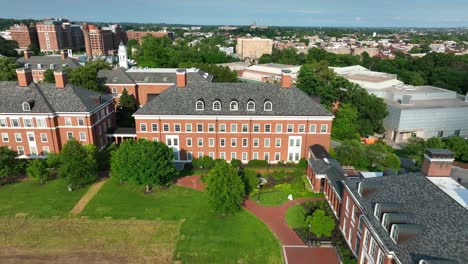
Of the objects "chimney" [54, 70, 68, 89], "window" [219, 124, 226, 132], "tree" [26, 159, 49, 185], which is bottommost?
"tree" [26, 159, 49, 185]

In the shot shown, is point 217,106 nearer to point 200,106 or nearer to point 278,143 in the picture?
point 200,106

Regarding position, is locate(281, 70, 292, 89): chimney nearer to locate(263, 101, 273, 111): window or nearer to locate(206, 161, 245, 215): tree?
locate(263, 101, 273, 111): window

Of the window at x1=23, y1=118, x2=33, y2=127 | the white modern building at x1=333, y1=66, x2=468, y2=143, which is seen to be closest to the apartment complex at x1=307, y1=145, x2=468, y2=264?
the white modern building at x1=333, y1=66, x2=468, y2=143

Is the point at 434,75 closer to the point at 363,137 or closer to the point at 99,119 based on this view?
the point at 363,137

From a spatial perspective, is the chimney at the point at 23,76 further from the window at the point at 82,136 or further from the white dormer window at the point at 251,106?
the white dormer window at the point at 251,106

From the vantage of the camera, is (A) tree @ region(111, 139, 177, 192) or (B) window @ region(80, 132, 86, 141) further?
(B) window @ region(80, 132, 86, 141)

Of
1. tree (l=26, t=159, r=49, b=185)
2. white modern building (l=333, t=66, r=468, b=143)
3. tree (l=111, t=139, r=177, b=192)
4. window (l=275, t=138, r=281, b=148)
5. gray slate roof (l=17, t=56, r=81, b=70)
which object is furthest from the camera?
gray slate roof (l=17, t=56, r=81, b=70)
